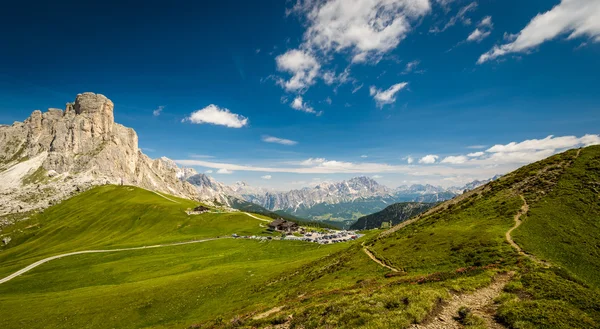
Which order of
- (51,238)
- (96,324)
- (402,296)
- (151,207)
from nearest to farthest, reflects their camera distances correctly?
(402,296) < (96,324) < (51,238) < (151,207)

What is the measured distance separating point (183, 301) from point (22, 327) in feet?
79.3

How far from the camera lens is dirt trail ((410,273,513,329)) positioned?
15.2 meters

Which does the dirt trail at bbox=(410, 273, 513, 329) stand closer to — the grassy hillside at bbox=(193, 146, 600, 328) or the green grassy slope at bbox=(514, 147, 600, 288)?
the grassy hillside at bbox=(193, 146, 600, 328)

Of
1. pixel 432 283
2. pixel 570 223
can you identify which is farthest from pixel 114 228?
pixel 570 223

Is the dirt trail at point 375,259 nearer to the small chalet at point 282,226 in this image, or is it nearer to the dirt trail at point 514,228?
the dirt trail at point 514,228

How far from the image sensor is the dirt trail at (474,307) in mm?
15234

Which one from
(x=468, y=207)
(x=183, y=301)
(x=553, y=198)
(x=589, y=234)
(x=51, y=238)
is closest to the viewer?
(x=589, y=234)

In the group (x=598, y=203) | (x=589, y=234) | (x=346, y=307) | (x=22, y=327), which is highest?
(x=598, y=203)

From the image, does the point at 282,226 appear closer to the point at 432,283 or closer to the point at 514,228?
the point at 514,228

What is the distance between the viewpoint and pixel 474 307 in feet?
57.2

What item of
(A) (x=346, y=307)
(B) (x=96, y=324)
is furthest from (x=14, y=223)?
(A) (x=346, y=307)

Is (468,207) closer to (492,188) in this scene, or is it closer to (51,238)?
(492,188)

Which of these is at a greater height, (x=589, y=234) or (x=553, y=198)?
(x=553, y=198)

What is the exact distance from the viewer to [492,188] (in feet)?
156
